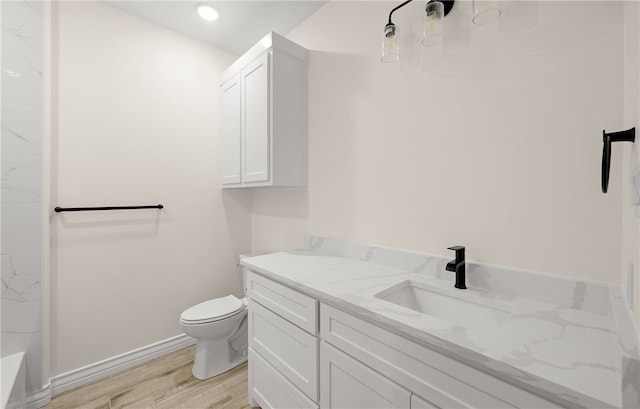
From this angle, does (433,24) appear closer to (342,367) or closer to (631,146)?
(631,146)

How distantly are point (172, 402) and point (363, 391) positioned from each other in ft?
4.48

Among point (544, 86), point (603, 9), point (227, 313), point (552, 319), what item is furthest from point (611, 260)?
point (227, 313)

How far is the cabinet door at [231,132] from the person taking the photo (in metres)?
2.12

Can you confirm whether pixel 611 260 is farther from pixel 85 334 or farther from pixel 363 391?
pixel 85 334

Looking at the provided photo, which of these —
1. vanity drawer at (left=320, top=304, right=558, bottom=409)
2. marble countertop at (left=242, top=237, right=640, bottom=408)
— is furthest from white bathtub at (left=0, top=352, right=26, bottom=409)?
vanity drawer at (left=320, top=304, right=558, bottom=409)

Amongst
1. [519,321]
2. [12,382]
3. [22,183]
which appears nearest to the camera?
[519,321]

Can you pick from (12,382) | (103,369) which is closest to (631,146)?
(12,382)

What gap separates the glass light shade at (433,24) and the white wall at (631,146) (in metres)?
0.60

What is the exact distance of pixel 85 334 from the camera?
1.83 meters

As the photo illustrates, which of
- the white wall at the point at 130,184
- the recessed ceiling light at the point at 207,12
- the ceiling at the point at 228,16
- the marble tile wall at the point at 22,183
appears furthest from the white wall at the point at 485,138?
the marble tile wall at the point at 22,183

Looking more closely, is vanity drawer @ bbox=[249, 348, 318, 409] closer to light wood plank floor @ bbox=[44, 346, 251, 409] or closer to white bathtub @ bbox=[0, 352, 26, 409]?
light wood plank floor @ bbox=[44, 346, 251, 409]

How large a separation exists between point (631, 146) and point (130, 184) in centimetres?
263

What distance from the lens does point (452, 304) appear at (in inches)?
44.2

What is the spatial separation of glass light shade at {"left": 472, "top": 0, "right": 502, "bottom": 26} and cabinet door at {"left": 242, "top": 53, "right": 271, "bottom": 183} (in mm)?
1222
